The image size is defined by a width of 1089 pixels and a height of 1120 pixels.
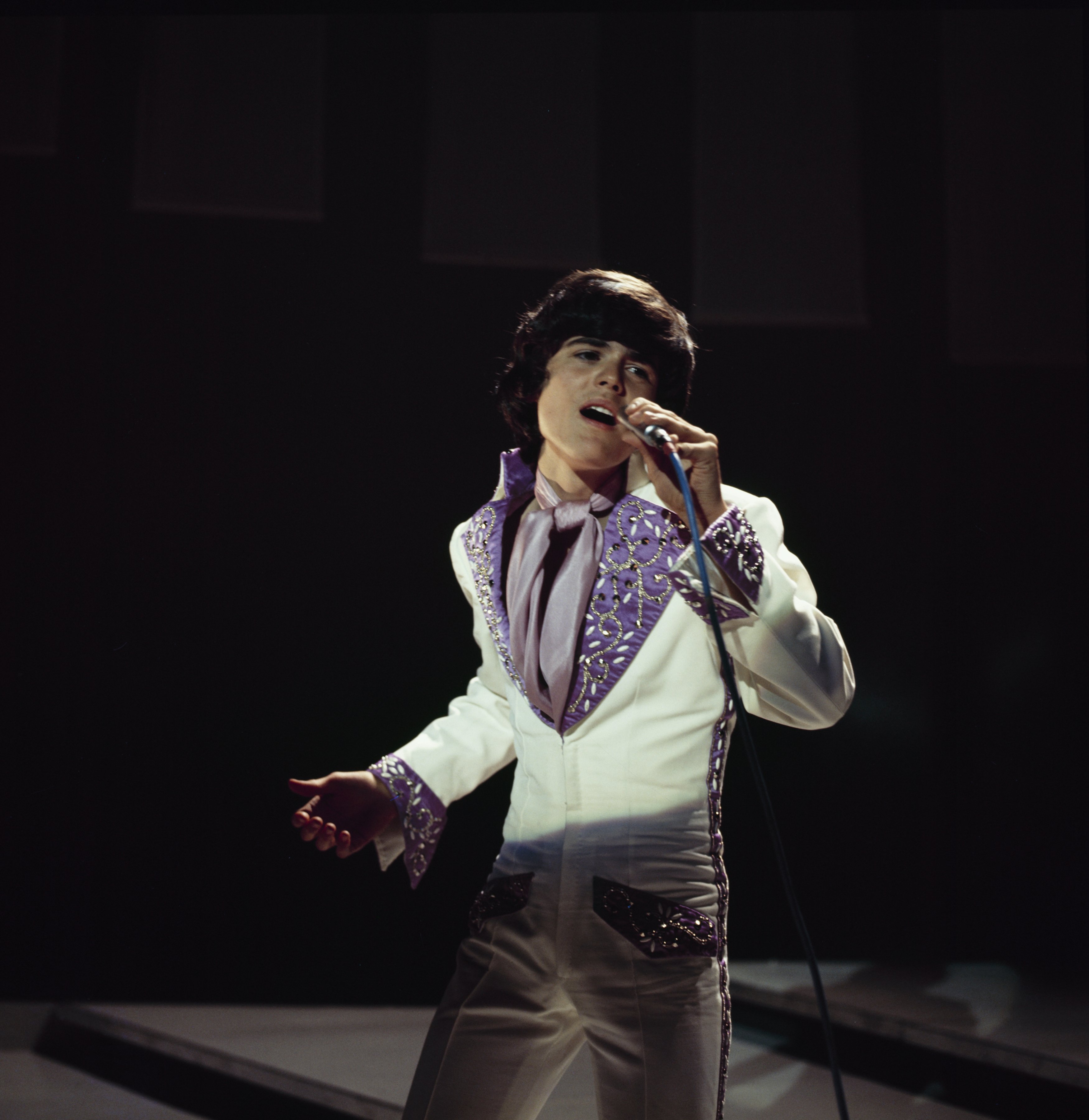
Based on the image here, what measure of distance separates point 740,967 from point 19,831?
1.99 meters

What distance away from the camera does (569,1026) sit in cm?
115

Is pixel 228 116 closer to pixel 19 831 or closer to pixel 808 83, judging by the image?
pixel 808 83

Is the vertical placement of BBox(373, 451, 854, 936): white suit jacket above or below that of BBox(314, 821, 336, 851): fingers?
above

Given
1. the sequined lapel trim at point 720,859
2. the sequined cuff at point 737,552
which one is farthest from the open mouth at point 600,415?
the sequined lapel trim at point 720,859

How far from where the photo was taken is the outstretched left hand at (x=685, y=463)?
1060 millimetres

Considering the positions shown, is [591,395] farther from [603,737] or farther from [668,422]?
[603,737]

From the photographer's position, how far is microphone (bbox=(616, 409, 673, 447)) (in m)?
1.04

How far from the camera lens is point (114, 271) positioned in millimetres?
2949

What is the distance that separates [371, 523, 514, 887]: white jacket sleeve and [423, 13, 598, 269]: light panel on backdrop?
1754 millimetres

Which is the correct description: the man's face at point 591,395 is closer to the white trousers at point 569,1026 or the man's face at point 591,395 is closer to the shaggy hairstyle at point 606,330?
the shaggy hairstyle at point 606,330

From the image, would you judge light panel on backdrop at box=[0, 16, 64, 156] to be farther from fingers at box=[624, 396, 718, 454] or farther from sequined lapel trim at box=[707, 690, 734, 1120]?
sequined lapel trim at box=[707, 690, 734, 1120]

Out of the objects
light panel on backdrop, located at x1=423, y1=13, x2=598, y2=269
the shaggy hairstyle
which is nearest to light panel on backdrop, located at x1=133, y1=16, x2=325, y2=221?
light panel on backdrop, located at x1=423, y1=13, x2=598, y2=269

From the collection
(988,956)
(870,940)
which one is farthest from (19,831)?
(988,956)

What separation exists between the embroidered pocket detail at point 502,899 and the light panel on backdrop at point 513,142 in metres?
2.13
